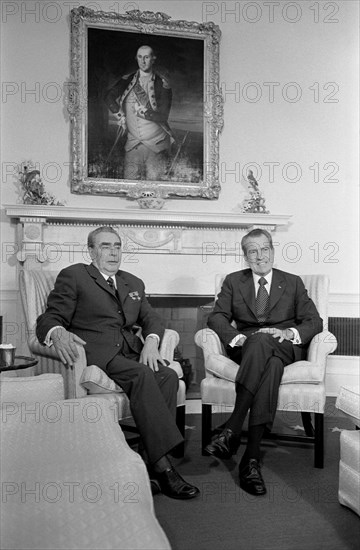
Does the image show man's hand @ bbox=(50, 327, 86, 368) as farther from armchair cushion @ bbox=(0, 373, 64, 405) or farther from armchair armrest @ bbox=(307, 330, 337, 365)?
armchair armrest @ bbox=(307, 330, 337, 365)

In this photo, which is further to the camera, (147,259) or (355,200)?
(355,200)

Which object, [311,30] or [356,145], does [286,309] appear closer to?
[356,145]

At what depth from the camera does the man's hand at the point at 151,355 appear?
11.8 ft

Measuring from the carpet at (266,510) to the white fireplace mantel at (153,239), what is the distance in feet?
7.24

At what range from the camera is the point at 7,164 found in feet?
18.3

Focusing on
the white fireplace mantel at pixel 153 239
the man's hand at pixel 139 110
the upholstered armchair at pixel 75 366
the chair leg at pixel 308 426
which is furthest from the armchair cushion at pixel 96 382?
the man's hand at pixel 139 110

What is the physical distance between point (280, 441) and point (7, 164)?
337cm

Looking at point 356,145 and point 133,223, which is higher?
point 356,145

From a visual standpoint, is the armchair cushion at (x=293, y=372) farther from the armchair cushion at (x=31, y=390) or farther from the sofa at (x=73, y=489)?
the sofa at (x=73, y=489)

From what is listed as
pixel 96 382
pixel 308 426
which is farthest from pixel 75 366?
pixel 308 426

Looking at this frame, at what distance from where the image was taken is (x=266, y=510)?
288 cm

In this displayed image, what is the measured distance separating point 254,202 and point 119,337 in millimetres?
2555

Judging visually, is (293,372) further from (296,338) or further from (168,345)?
(168,345)

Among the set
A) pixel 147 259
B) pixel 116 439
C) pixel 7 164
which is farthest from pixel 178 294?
pixel 116 439
